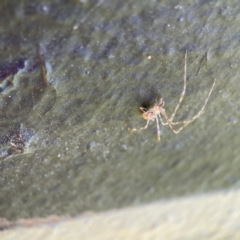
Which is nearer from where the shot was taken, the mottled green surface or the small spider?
the mottled green surface

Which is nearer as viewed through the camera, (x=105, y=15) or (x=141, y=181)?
(x=105, y=15)

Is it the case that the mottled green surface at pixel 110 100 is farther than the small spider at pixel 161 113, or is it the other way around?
the small spider at pixel 161 113

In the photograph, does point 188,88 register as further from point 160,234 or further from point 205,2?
point 160,234

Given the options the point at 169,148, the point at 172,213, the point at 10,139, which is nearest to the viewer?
the point at 10,139

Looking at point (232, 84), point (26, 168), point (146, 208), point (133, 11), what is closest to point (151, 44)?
point (133, 11)

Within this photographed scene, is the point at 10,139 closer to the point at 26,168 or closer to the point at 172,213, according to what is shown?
the point at 26,168

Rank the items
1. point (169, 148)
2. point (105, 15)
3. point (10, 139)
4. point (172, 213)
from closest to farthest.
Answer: point (105, 15) → point (10, 139) → point (169, 148) → point (172, 213)
